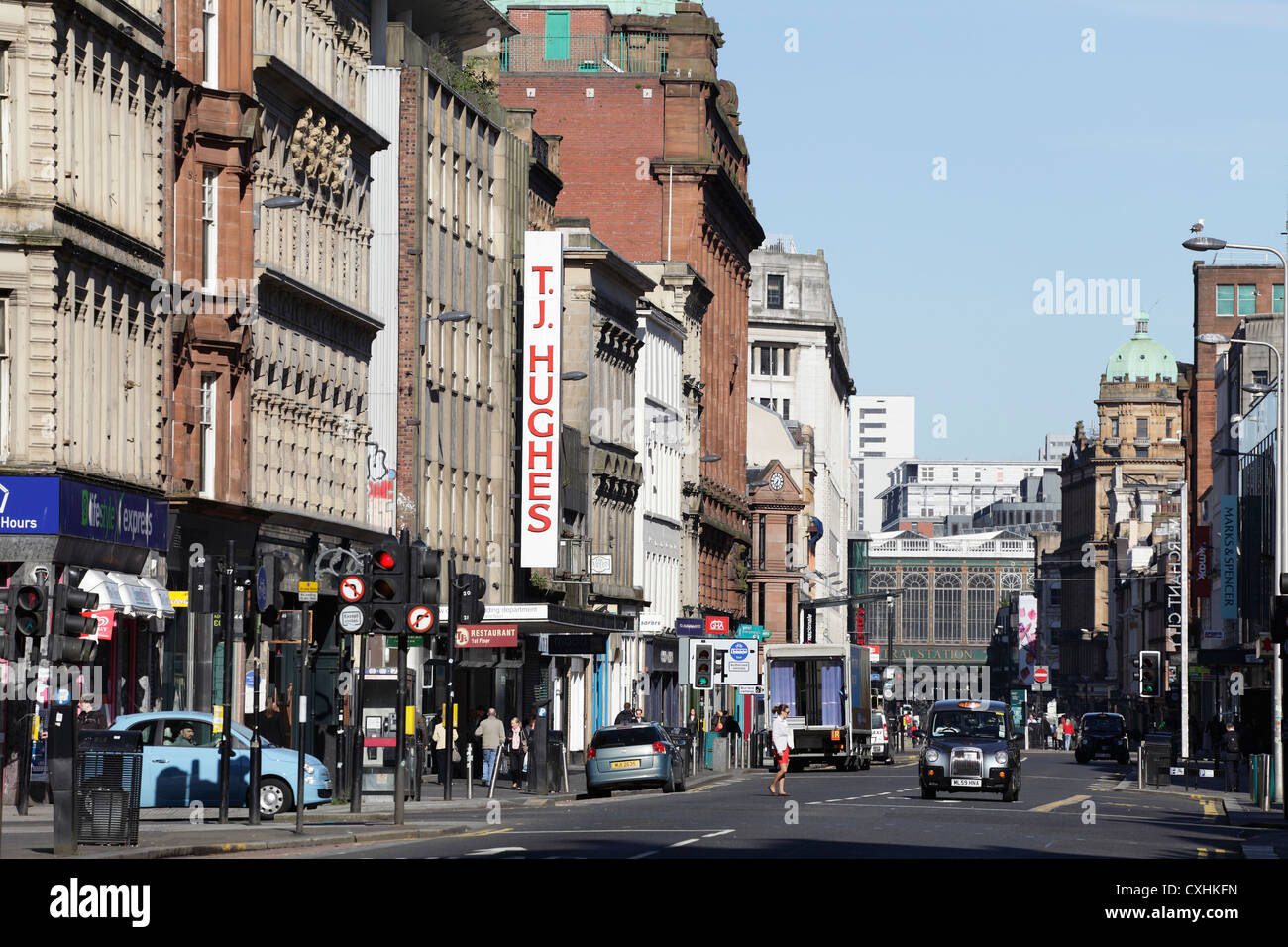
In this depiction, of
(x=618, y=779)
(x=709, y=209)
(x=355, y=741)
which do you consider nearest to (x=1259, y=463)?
(x=709, y=209)

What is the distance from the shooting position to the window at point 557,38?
4067 inches

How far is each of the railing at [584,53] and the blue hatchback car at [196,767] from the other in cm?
6919

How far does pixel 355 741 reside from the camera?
1358 inches

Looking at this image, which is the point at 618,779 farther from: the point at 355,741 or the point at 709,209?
the point at 709,209

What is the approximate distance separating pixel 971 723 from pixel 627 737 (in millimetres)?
6595

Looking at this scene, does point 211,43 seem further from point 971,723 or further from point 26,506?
point 971,723

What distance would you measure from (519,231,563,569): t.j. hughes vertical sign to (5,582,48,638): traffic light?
1675 inches

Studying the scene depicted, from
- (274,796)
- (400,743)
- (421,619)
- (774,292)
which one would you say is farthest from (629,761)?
(774,292)

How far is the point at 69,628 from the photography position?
24.4m

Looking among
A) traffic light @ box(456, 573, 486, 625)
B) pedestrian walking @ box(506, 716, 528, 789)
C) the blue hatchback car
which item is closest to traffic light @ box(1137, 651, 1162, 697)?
pedestrian walking @ box(506, 716, 528, 789)

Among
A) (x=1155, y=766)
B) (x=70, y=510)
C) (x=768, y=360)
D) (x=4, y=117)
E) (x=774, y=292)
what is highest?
(x=774, y=292)

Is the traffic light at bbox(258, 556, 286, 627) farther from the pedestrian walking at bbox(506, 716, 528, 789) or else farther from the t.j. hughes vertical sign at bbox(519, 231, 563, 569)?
the t.j. hughes vertical sign at bbox(519, 231, 563, 569)

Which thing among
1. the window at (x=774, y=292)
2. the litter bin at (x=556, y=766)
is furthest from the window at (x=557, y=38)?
the window at (x=774, y=292)
